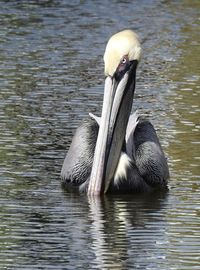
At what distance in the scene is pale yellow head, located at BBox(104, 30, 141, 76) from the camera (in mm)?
9016

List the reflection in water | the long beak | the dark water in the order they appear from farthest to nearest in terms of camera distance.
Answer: the long beak < the dark water < the reflection in water

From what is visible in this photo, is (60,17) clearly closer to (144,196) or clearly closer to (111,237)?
(144,196)

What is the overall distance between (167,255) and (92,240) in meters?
0.57

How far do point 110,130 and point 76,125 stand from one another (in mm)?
2142

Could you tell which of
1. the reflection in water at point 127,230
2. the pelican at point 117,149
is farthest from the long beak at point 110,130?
the reflection in water at point 127,230

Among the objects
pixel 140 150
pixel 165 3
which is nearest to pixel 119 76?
pixel 140 150

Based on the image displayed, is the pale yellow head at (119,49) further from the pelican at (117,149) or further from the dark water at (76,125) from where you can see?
the dark water at (76,125)

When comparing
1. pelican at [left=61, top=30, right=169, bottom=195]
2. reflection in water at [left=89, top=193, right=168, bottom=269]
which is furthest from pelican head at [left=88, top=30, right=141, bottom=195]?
reflection in water at [left=89, top=193, right=168, bottom=269]

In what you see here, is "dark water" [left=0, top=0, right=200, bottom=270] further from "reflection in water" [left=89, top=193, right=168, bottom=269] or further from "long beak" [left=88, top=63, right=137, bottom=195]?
"long beak" [left=88, top=63, right=137, bottom=195]

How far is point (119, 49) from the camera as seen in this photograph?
9.08 meters

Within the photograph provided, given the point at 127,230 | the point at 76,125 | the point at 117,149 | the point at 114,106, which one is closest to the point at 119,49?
the point at 114,106

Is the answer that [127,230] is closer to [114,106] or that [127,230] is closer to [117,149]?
[117,149]

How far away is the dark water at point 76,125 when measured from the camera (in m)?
7.38

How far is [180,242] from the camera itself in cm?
750
